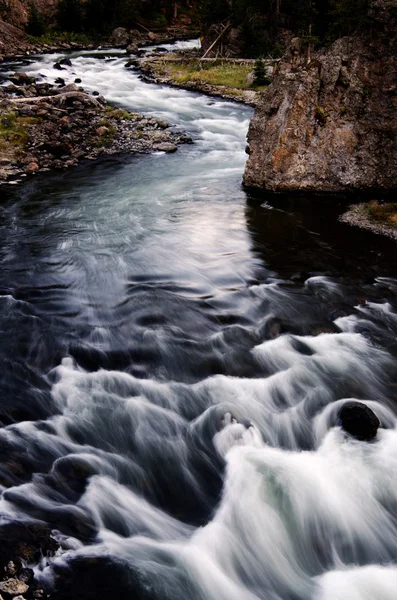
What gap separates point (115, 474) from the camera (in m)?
5.88

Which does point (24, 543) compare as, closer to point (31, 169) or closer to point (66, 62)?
point (31, 169)

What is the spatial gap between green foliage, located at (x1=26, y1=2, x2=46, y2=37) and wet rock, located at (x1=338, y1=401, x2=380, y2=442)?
5908cm

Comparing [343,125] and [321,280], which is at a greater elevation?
[343,125]

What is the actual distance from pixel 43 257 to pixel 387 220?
9.03 m

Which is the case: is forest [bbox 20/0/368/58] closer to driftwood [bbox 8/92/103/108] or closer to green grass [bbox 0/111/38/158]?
driftwood [bbox 8/92/103/108]

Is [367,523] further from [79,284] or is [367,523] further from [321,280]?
[79,284]

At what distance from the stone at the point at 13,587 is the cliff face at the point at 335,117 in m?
12.7

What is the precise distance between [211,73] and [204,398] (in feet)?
117

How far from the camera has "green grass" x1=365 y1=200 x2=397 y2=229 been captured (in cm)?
1261

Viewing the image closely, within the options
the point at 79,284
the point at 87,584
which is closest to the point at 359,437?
the point at 87,584

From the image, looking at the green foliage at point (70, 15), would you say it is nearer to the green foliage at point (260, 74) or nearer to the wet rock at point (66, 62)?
the wet rock at point (66, 62)

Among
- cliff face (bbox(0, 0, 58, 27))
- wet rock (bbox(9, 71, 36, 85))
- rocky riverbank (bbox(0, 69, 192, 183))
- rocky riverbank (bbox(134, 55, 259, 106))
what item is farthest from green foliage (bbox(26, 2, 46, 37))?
rocky riverbank (bbox(0, 69, 192, 183))

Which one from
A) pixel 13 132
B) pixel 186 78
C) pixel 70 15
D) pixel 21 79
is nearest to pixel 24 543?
pixel 13 132

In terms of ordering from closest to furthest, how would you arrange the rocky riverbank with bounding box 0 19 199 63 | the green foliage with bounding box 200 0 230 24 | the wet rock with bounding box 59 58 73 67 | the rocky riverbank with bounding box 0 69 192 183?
the rocky riverbank with bounding box 0 69 192 183 → the wet rock with bounding box 59 58 73 67 → the rocky riverbank with bounding box 0 19 199 63 → the green foliage with bounding box 200 0 230 24
